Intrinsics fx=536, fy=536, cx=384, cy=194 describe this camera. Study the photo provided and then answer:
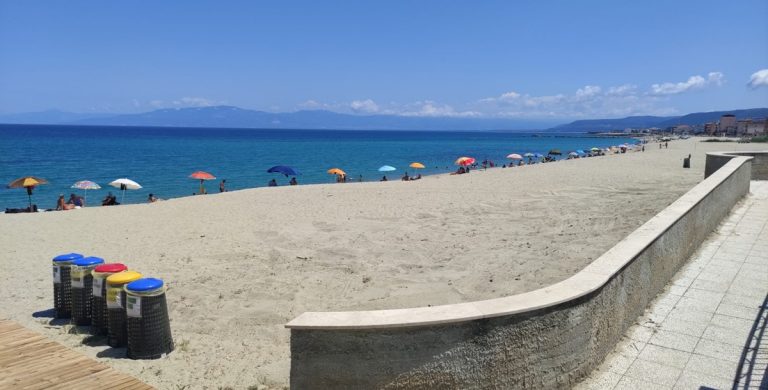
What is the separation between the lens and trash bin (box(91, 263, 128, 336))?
18.3 feet

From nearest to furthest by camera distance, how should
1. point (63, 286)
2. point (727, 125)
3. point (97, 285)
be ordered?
point (97, 285) < point (63, 286) < point (727, 125)

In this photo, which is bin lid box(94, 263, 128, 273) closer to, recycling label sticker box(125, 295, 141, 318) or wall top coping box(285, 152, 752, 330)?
recycling label sticker box(125, 295, 141, 318)

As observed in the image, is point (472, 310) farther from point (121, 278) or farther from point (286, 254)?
point (286, 254)

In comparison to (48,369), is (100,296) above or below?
above

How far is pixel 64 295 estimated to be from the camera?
6.12 meters

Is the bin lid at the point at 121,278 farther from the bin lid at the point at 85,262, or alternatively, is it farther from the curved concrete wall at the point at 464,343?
the curved concrete wall at the point at 464,343

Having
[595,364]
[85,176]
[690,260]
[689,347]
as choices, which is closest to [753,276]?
[690,260]

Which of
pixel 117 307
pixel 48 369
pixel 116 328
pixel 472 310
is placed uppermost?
pixel 472 310

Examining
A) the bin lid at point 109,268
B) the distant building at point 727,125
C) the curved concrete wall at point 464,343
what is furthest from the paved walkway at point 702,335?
the distant building at point 727,125

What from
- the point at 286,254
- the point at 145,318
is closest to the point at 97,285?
the point at 145,318

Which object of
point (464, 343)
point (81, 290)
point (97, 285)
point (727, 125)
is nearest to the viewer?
point (464, 343)

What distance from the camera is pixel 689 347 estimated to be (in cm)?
A: 406

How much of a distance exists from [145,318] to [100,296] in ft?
3.14

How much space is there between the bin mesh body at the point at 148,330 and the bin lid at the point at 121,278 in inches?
15.2
